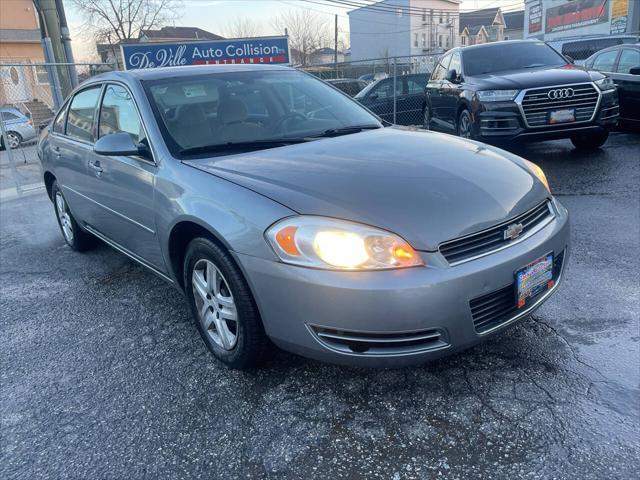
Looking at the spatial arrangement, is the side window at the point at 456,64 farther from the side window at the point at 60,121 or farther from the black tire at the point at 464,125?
the side window at the point at 60,121

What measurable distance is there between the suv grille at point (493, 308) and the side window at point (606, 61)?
822cm

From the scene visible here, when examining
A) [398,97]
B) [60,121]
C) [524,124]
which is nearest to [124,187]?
[60,121]

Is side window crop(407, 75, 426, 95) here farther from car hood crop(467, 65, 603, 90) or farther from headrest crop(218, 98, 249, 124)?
headrest crop(218, 98, 249, 124)

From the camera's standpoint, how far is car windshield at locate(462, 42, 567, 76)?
26.3ft

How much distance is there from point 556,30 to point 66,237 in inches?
1354

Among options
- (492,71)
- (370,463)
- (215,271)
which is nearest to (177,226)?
(215,271)

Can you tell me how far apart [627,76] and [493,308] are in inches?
308

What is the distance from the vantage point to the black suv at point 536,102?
273 inches

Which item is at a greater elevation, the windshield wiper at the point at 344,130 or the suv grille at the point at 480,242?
the windshield wiper at the point at 344,130

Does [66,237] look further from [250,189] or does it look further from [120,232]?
[250,189]

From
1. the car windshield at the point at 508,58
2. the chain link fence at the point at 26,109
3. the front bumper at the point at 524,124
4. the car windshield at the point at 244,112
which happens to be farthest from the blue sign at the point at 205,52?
the car windshield at the point at 244,112

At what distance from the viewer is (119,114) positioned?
3768mm

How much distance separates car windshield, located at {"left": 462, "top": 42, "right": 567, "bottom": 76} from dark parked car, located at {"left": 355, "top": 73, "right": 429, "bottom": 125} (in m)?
4.19

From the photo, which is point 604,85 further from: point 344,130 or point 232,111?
point 232,111
